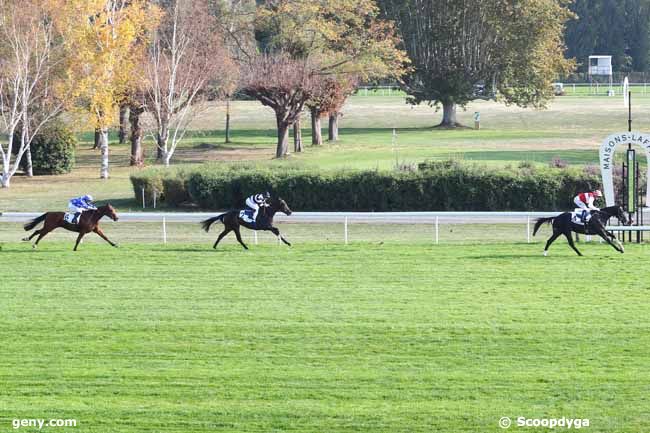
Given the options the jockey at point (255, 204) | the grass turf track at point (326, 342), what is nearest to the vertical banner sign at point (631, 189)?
the grass turf track at point (326, 342)

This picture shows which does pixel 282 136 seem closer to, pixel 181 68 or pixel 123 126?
pixel 181 68

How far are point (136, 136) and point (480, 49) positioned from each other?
73.3ft

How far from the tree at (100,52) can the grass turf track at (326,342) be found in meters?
19.0

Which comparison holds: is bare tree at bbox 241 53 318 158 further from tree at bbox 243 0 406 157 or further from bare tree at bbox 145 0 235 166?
bare tree at bbox 145 0 235 166

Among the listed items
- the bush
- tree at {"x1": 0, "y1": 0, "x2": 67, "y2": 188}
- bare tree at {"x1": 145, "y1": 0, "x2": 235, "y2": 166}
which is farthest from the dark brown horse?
the bush

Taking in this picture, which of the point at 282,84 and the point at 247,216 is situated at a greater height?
the point at 282,84

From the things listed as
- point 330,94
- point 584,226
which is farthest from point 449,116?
point 584,226

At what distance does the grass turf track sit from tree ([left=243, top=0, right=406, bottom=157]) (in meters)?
25.0

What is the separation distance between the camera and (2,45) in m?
35.6

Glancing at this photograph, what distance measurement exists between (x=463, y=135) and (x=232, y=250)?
3448 centimetres

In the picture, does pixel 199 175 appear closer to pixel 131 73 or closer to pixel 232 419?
pixel 131 73

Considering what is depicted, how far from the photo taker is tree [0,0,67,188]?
113 feet

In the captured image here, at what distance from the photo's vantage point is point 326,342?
11.7 meters

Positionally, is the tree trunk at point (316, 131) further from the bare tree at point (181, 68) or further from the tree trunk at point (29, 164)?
the tree trunk at point (29, 164)
